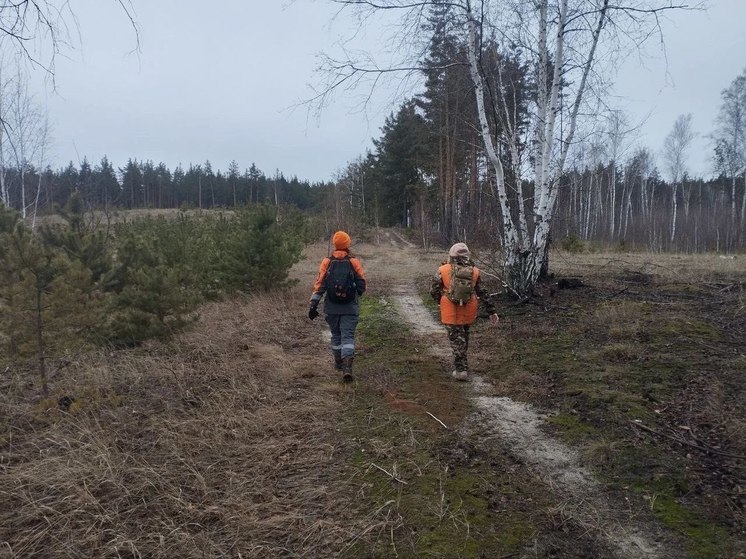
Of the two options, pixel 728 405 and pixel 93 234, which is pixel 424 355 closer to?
pixel 728 405

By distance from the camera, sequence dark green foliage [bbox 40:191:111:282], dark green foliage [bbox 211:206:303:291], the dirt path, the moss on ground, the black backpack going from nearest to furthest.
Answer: the dirt path, the moss on ground, the black backpack, dark green foliage [bbox 40:191:111:282], dark green foliage [bbox 211:206:303:291]

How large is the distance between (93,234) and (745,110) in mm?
36781

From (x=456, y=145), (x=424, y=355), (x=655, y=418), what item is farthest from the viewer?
(x=456, y=145)

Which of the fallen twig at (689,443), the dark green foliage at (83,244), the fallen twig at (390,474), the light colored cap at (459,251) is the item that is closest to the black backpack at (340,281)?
the light colored cap at (459,251)

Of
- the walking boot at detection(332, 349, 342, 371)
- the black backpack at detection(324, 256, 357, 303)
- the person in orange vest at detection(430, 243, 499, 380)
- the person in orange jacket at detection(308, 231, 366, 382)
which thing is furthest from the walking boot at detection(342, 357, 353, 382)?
the person in orange vest at detection(430, 243, 499, 380)

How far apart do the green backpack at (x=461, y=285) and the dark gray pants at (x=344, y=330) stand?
4.18ft

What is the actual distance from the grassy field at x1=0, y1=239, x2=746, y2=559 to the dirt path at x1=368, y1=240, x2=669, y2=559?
3.1 inches

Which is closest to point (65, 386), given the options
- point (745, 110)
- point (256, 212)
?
point (256, 212)

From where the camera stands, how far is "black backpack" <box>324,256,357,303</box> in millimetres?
6121

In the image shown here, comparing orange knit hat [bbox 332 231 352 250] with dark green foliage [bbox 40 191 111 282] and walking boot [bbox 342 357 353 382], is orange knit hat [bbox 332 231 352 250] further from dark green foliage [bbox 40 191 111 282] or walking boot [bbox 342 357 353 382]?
dark green foliage [bbox 40 191 111 282]

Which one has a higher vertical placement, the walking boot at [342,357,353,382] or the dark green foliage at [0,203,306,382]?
the dark green foliage at [0,203,306,382]

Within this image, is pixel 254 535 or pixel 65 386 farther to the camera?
pixel 65 386

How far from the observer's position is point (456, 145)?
28.4 metres

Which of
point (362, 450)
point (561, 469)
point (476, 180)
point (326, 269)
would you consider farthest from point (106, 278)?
point (476, 180)
